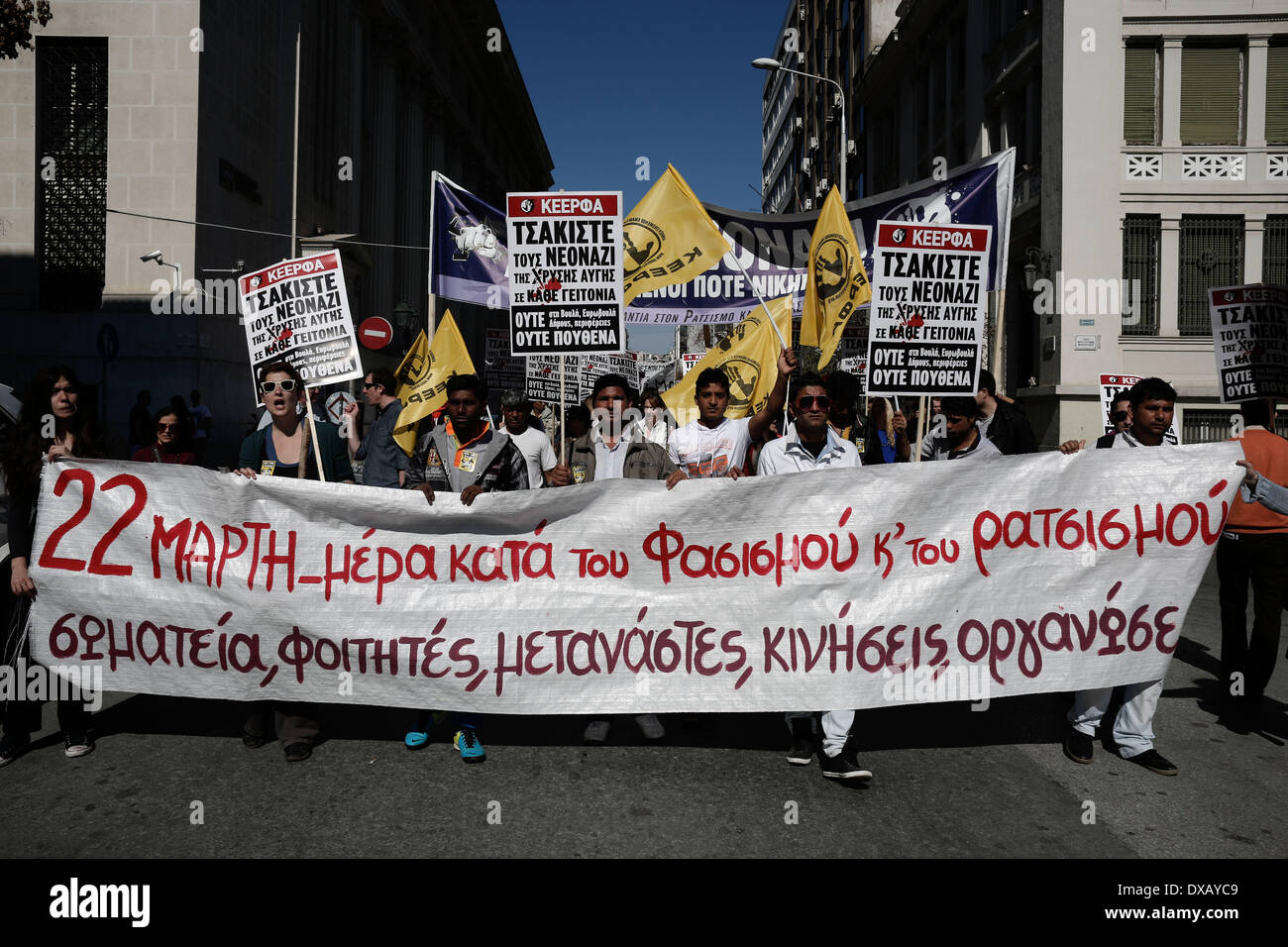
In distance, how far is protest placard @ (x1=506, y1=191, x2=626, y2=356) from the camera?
249 inches

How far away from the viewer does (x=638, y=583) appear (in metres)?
4.54

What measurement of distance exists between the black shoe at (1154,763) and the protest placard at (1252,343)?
285 cm

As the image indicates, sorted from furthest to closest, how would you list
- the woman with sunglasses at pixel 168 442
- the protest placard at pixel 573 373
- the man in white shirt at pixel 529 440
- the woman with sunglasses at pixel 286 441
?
the protest placard at pixel 573 373
the man in white shirt at pixel 529 440
the woman with sunglasses at pixel 168 442
the woman with sunglasses at pixel 286 441

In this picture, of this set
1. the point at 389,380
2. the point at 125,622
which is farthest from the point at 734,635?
the point at 389,380

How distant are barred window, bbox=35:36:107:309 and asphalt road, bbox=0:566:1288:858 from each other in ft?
57.7

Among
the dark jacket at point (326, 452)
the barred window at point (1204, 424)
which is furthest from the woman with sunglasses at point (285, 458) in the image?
the barred window at point (1204, 424)

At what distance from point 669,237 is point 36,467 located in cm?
461

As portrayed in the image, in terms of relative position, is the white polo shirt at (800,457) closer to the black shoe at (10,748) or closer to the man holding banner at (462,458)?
the man holding banner at (462,458)

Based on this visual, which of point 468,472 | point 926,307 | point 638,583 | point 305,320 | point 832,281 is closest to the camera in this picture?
point 638,583

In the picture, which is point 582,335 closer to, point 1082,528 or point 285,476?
point 285,476

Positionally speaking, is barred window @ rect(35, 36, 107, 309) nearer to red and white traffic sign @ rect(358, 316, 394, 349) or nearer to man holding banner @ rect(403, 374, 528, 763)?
red and white traffic sign @ rect(358, 316, 394, 349)

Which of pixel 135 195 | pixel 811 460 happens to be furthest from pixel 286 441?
pixel 135 195

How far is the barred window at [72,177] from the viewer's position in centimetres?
1991

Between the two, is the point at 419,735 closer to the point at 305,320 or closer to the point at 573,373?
the point at 305,320
